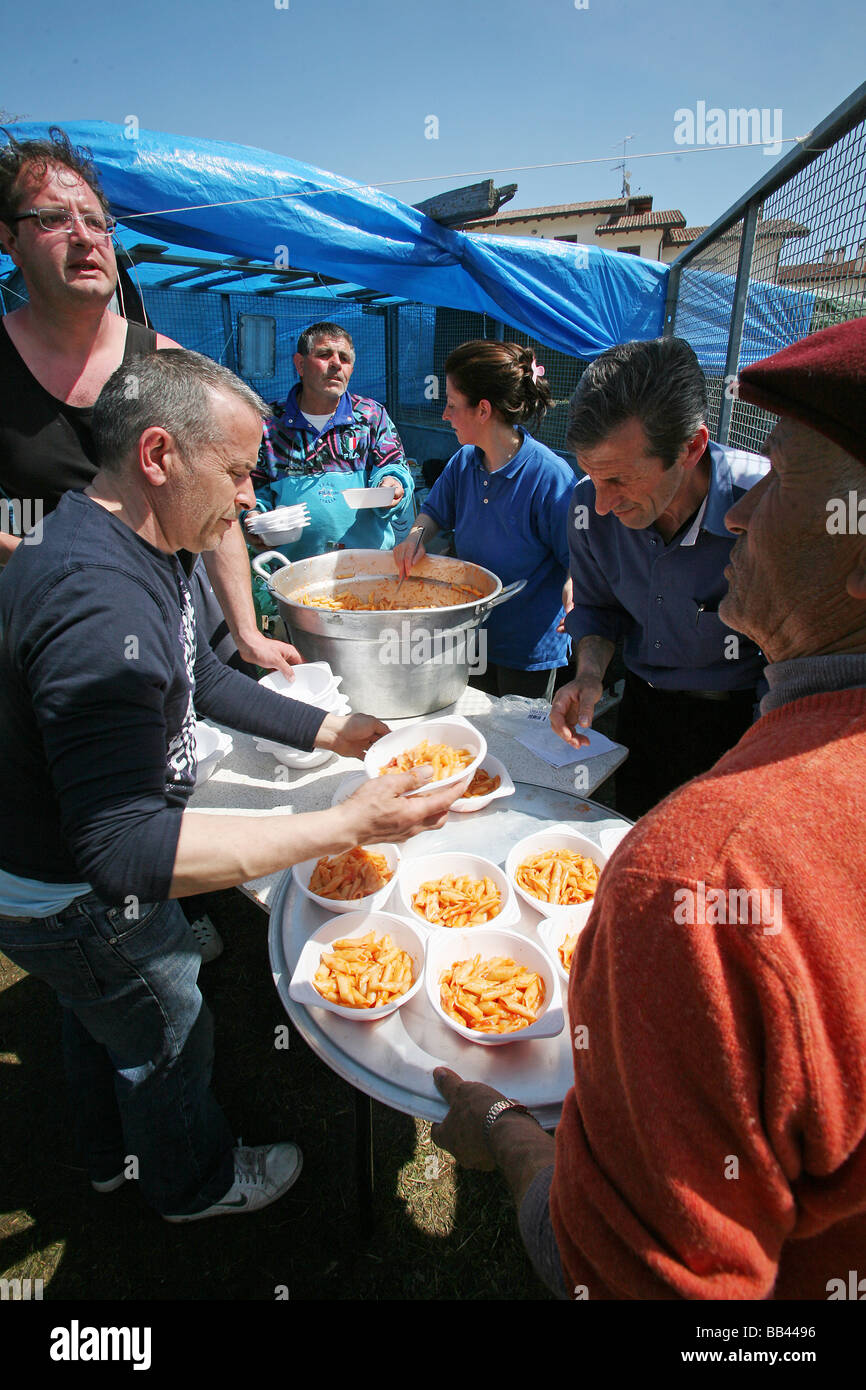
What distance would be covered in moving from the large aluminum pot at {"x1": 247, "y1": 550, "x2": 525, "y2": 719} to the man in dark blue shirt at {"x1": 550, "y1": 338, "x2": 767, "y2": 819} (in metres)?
0.46

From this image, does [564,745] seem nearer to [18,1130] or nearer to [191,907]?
[191,907]

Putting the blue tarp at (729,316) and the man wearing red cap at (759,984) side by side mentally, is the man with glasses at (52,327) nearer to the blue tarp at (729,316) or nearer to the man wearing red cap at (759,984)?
the man wearing red cap at (759,984)

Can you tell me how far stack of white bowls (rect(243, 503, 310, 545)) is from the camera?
12.3 feet

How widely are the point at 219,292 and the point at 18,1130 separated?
11075 millimetres

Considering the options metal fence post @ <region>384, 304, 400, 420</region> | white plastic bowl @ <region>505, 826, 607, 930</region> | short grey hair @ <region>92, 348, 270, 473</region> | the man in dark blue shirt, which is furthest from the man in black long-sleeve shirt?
metal fence post @ <region>384, 304, 400, 420</region>

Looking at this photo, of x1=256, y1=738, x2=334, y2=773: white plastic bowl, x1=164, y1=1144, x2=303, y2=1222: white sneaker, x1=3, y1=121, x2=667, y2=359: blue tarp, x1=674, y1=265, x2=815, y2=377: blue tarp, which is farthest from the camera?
x1=3, y1=121, x2=667, y2=359: blue tarp

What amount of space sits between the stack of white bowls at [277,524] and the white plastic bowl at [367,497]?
1.53 ft

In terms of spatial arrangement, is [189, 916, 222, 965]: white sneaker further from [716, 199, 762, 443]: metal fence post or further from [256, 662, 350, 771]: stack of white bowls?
[716, 199, 762, 443]: metal fence post

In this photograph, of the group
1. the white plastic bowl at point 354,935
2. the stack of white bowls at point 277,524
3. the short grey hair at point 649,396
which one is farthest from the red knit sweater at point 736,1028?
the stack of white bowls at point 277,524

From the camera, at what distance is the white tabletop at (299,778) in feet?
7.90

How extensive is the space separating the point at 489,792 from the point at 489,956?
2.21 ft

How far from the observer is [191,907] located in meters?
3.53

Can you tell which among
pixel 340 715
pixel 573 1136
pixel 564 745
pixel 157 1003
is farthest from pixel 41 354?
pixel 573 1136

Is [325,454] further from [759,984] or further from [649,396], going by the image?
[759,984]
